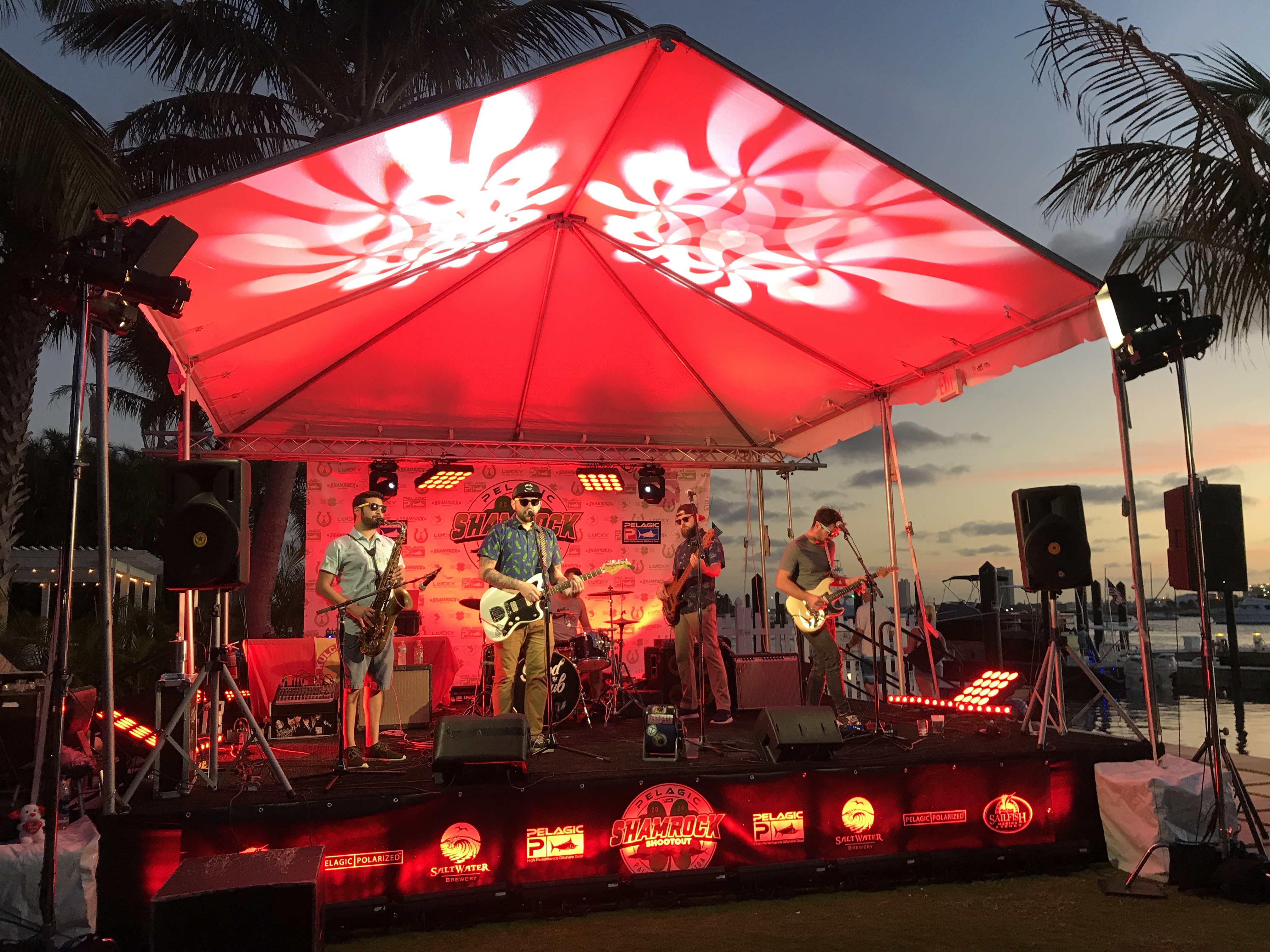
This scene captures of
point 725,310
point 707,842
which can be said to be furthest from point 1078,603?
point 707,842

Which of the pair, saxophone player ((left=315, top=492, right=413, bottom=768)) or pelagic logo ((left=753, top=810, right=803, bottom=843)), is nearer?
pelagic logo ((left=753, top=810, right=803, bottom=843))

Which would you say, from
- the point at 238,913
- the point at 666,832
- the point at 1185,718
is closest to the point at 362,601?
the point at 666,832

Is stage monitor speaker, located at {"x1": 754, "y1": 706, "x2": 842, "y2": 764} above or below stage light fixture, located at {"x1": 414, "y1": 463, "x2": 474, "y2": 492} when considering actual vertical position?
below

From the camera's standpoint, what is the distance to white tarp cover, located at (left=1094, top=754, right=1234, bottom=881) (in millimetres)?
4895

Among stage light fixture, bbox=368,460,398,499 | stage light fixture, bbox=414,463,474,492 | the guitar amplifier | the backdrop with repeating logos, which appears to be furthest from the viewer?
the backdrop with repeating logos

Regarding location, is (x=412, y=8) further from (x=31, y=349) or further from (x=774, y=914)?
(x=774, y=914)

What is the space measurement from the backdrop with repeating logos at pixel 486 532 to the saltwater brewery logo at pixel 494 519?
0.04 feet

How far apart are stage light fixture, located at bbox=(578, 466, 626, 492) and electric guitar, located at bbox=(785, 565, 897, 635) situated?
3731 mm

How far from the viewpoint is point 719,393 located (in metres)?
9.22

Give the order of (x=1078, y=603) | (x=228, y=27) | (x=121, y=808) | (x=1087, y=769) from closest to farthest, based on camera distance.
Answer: (x=121, y=808)
(x=1087, y=769)
(x=228, y=27)
(x=1078, y=603)

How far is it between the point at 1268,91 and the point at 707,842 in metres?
6.80

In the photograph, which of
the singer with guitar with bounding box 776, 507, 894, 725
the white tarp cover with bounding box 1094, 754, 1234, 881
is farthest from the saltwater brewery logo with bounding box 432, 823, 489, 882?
the white tarp cover with bounding box 1094, 754, 1234, 881

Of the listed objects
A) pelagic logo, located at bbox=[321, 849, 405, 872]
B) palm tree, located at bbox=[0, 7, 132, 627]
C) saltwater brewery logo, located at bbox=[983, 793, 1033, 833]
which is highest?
palm tree, located at bbox=[0, 7, 132, 627]

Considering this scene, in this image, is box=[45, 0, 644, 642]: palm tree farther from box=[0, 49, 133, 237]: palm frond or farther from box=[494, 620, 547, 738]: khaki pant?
box=[494, 620, 547, 738]: khaki pant
